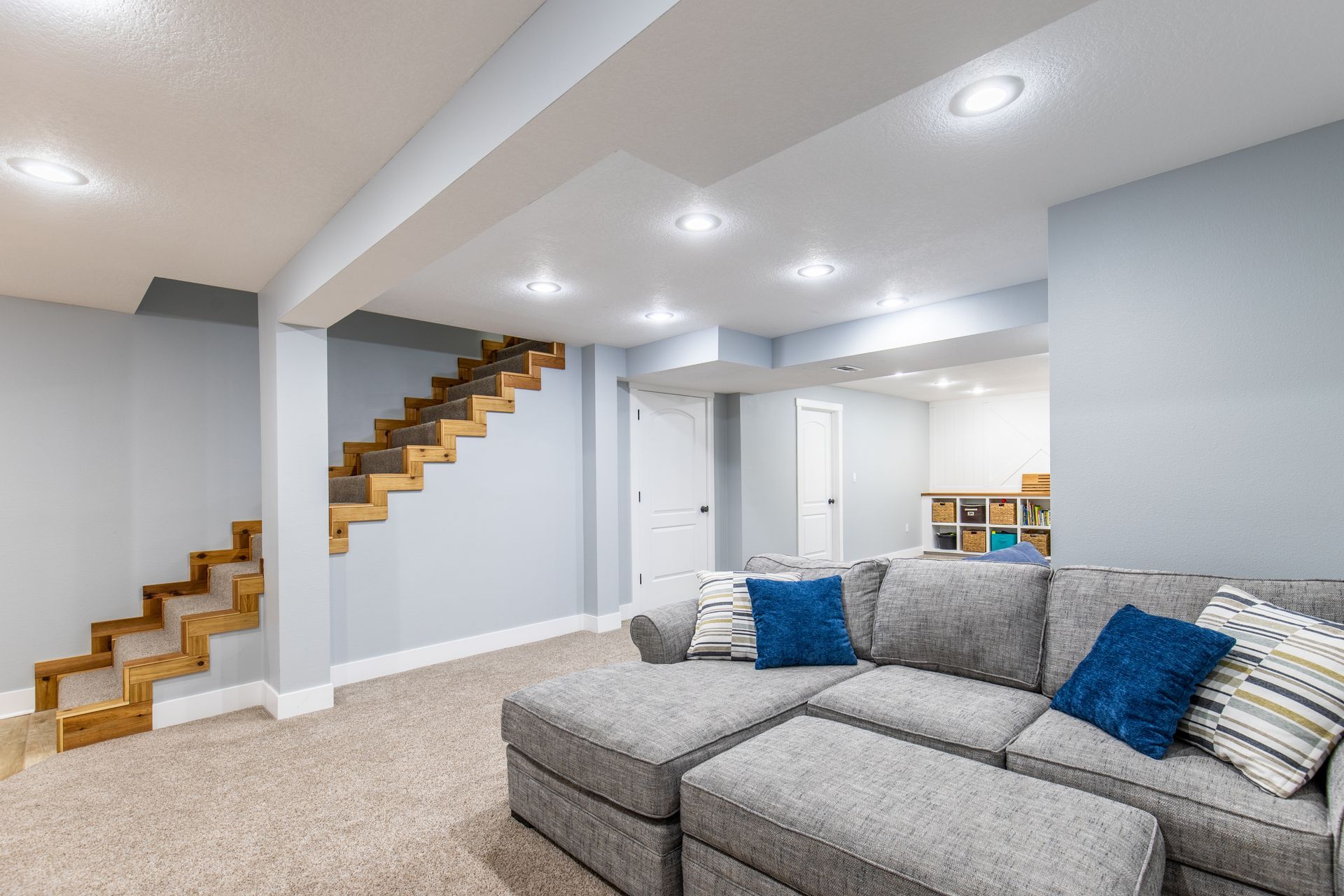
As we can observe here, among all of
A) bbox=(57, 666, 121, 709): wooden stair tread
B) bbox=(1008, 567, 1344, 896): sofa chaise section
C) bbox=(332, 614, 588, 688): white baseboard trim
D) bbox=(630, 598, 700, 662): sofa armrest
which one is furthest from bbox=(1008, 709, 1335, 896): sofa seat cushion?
bbox=(57, 666, 121, 709): wooden stair tread

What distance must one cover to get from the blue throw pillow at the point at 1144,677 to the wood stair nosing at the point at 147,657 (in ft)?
12.3

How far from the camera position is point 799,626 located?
2.57 m

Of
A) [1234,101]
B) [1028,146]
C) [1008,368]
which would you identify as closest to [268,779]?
[1028,146]

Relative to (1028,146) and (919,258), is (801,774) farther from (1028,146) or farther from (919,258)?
(919,258)

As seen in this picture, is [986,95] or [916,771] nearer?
[916,771]

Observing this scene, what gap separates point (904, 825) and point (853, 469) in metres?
6.58

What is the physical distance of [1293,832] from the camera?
1369 mm

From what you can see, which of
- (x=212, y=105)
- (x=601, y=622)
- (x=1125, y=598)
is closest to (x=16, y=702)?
(x=601, y=622)

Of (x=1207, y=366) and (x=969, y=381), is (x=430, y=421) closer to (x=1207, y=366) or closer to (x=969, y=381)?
(x=1207, y=366)

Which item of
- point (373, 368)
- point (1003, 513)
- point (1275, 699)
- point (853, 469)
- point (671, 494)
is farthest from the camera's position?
point (1003, 513)

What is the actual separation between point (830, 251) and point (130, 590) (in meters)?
4.33

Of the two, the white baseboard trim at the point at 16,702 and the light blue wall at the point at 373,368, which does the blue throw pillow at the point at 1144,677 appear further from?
the white baseboard trim at the point at 16,702

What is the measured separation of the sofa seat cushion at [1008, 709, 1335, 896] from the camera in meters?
1.36

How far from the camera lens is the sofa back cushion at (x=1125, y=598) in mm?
1833
